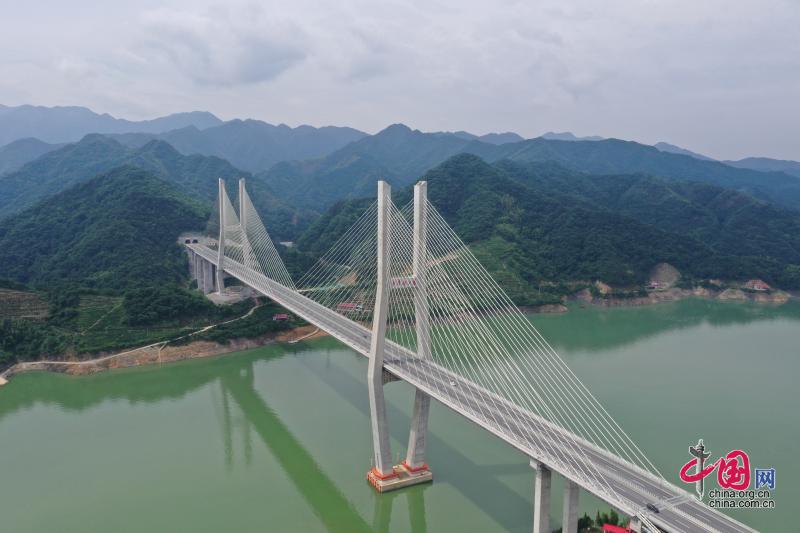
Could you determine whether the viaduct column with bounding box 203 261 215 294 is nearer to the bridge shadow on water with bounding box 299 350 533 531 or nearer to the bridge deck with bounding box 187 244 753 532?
the bridge shadow on water with bounding box 299 350 533 531

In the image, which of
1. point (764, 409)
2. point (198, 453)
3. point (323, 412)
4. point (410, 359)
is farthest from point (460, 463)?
point (764, 409)

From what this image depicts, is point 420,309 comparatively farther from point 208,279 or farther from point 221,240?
point 208,279

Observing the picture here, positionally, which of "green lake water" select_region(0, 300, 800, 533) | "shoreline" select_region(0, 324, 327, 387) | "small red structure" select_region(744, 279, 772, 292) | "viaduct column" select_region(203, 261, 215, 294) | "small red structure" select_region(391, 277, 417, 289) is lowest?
"green lake water" select_region(0, 300, 800, 533)

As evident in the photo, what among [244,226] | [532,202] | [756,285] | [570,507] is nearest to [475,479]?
[570,507]

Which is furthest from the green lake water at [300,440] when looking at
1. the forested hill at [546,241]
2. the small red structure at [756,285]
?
the small red structure at [756,285]

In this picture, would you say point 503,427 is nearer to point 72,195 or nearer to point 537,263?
point 537,263

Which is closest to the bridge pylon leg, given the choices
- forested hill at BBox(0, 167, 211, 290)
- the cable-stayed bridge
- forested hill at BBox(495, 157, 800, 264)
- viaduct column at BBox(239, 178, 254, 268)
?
viaduct column at BBox(239, 178, 254, 268)

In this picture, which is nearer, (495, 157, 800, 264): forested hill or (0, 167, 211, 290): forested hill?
(0, 167, 211, 290): forested hill

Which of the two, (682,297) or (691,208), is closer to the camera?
(682,297)
